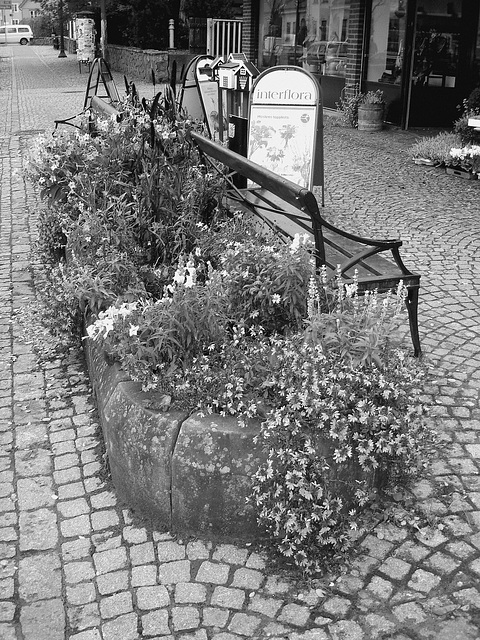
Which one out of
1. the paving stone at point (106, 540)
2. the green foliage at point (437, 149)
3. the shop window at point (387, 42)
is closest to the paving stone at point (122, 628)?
the paving stone at point (106, 540)

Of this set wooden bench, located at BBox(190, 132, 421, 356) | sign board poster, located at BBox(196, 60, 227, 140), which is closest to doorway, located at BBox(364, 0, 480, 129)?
sign board poster, located at BBox(196, 60, 227, 140)

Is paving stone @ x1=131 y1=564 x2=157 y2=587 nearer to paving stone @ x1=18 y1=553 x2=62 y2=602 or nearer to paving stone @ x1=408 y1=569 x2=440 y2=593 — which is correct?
paving stone @ x1=18 y1=553 x2=62 y2=602

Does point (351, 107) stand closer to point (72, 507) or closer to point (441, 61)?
point (441, 61)

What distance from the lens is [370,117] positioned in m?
13.6

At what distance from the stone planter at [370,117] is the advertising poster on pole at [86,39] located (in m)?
19.2

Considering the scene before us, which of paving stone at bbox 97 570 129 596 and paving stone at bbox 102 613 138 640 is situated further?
paving stone at bbox 97 570 129 596

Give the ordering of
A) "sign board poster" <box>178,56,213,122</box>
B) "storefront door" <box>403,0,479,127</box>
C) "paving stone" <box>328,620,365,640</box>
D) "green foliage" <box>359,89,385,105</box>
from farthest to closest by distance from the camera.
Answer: "green foliage" <box>359,89,385,105</box> → "storefront door" <box>403,0,479,127</box> → "sign board poster" <box>178,56,213,122</box> → "paving stone" <box>328,620,365,640</box>

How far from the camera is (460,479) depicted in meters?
3.19

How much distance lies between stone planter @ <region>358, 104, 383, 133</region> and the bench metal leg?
10.1 meters

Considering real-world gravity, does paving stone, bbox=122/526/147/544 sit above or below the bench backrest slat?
below

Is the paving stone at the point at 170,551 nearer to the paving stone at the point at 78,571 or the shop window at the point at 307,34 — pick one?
the paving stone at the point at 78,571

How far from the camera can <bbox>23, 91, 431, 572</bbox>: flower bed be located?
8.86 ft

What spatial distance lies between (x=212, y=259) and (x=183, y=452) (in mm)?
1543

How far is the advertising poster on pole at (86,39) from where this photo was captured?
29688 millimetres
